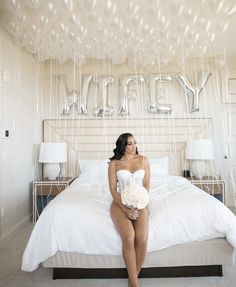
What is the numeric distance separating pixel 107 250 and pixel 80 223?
0.28 m

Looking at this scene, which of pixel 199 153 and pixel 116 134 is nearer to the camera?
Answer: pixel 199 153

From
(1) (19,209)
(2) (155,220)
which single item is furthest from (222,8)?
(1) (19,209)

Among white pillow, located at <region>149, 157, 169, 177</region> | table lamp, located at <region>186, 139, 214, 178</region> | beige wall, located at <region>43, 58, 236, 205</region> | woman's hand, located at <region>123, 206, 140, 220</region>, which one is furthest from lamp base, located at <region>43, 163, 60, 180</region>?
woman's hand, located at <region>123, 206, 140, 220</region>

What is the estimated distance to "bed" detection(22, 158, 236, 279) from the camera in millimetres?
1877

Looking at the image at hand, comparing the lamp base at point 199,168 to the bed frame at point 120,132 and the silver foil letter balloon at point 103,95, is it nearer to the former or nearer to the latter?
the bed frame at point 120,132

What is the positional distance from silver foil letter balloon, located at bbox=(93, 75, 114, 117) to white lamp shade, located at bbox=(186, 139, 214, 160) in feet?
4.27

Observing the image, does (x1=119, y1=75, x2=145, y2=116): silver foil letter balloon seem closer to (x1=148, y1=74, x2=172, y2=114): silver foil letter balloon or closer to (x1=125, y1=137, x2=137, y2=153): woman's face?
(x1=148, y1=74, x2=172, y2=114): silver foil letter balloon

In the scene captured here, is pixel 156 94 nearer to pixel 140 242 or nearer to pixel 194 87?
pixel 194 87

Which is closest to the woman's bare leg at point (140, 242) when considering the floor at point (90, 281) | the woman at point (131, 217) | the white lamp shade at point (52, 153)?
the woman at point (131, 217)

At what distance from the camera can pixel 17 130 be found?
3.24 m

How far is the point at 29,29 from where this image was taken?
2.43 metres

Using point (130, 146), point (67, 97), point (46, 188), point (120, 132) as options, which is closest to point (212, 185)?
point (120, 132)

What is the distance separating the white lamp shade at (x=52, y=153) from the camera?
3549 millimetres

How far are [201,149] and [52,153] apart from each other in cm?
207
